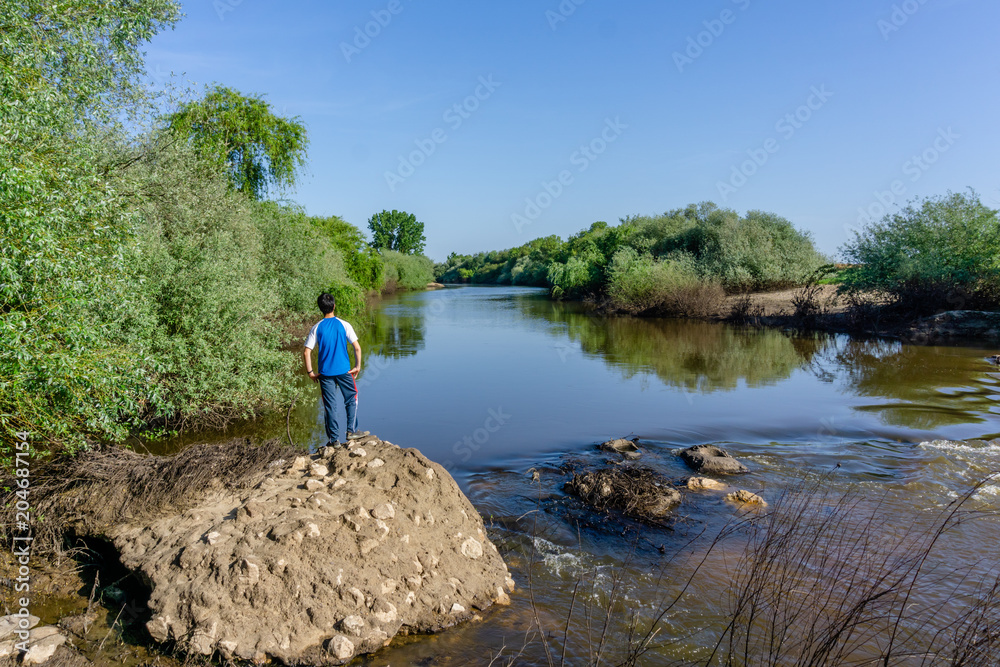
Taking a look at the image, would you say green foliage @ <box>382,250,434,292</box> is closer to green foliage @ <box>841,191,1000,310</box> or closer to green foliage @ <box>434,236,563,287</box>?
green foliage @ <box>434,236,563,287</box>

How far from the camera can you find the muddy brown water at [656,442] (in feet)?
16.4

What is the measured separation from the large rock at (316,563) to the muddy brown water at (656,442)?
33 cm

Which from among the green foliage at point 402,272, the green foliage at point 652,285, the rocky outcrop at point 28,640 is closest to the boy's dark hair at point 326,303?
the rocky outcrop at point 28,640

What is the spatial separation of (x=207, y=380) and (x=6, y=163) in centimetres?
574

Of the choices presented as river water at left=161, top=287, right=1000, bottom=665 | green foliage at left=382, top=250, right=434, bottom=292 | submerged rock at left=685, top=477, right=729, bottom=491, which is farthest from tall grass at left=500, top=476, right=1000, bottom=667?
green foliage at left=382, top=250, right=434, bottom=292

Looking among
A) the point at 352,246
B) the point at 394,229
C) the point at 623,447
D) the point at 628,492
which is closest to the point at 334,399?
the point at 628,492

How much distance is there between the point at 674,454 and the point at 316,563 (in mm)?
6598

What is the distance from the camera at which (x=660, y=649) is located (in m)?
4.52

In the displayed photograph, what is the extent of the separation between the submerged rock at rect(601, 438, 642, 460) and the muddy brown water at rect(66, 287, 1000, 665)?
294 millimetres

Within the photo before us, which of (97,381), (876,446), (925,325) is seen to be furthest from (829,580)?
(925,325)

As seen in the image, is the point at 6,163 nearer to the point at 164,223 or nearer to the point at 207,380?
the point at 207,380

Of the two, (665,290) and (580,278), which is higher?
(580,278)

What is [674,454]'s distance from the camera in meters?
9.57

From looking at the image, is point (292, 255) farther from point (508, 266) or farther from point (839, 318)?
point (508, 266)
